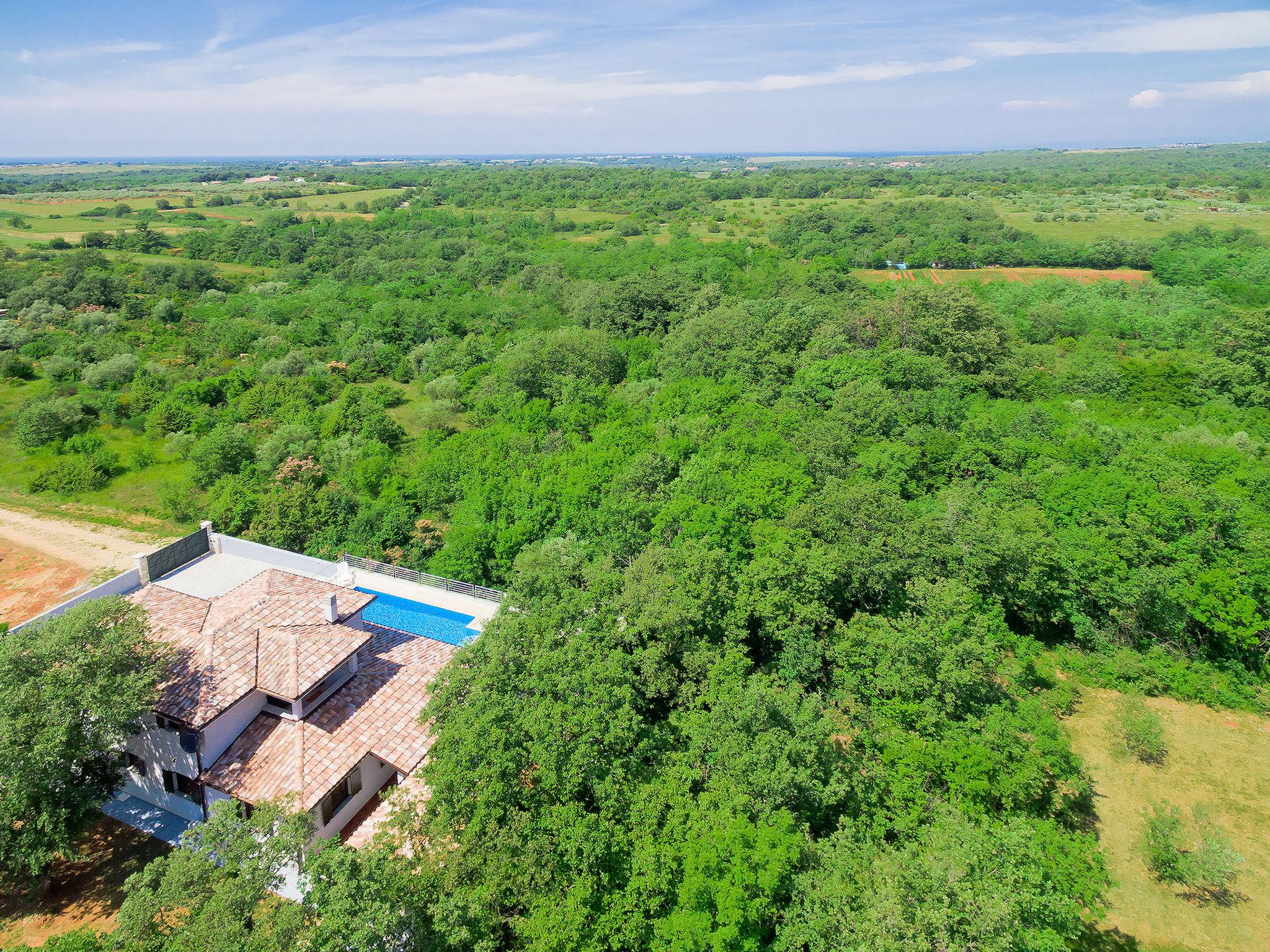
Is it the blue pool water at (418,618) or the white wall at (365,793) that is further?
the blue pool water at (418,618)

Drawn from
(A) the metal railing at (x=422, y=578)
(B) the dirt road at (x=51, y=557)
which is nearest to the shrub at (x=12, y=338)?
(B) the dirt road at (x=51, y=557)

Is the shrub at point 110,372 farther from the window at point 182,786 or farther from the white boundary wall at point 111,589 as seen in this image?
the window at point 182,786

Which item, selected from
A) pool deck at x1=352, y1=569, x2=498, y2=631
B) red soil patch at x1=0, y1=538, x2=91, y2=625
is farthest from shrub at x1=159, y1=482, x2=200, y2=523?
pool deck at x1=352, y1=569, x2=498, y2=631

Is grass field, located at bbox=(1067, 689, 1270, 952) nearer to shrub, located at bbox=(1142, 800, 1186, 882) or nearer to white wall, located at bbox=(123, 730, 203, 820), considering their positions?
shrub, located at bbox=(1142, 800, 1186, 882)

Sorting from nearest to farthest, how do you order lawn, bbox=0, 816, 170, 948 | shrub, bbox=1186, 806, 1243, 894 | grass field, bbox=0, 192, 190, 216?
1. lawn, bbox=0, 816, 170, 948
2. shrub, bbox=1186, 806, 1243, 894
3. grass field, bbox=0, 192, 190, 216

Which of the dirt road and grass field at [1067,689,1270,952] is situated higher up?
the dirt road

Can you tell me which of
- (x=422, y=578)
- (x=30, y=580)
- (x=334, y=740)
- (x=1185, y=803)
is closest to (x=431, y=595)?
(x=422, y=578)

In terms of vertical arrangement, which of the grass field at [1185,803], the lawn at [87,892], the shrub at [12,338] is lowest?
the grass field at [1185,803]

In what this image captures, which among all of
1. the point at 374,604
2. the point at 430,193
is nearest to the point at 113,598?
the point at 374,604
